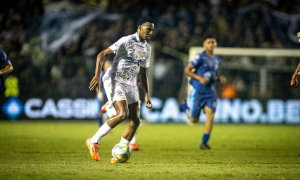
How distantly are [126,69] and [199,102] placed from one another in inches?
133

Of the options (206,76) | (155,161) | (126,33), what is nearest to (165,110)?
(126,33)

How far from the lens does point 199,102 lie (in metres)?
10.4

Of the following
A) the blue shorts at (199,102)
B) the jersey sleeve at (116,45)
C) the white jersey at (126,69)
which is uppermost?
the jersey sleeve at (116,45)

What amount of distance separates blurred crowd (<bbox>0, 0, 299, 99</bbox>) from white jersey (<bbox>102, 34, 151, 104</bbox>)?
474 inches

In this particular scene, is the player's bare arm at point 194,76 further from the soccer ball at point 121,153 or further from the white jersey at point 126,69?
the soccer ball at point 121,153

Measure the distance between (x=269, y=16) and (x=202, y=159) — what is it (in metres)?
17.0

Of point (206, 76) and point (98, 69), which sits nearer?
point (98, 69)

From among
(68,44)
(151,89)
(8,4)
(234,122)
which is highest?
(8,4)

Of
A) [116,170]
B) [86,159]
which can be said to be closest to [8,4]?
[86,159]

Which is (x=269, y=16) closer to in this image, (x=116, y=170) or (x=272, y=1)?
(x=272, y=1)

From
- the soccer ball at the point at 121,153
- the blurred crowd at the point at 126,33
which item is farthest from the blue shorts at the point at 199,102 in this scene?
the blurred crowd at the point at 126,33

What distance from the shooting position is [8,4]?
22266 millimetres

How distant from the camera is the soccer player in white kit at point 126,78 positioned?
7.21 meters

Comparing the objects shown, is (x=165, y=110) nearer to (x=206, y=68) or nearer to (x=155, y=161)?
(x=206, y=68)
